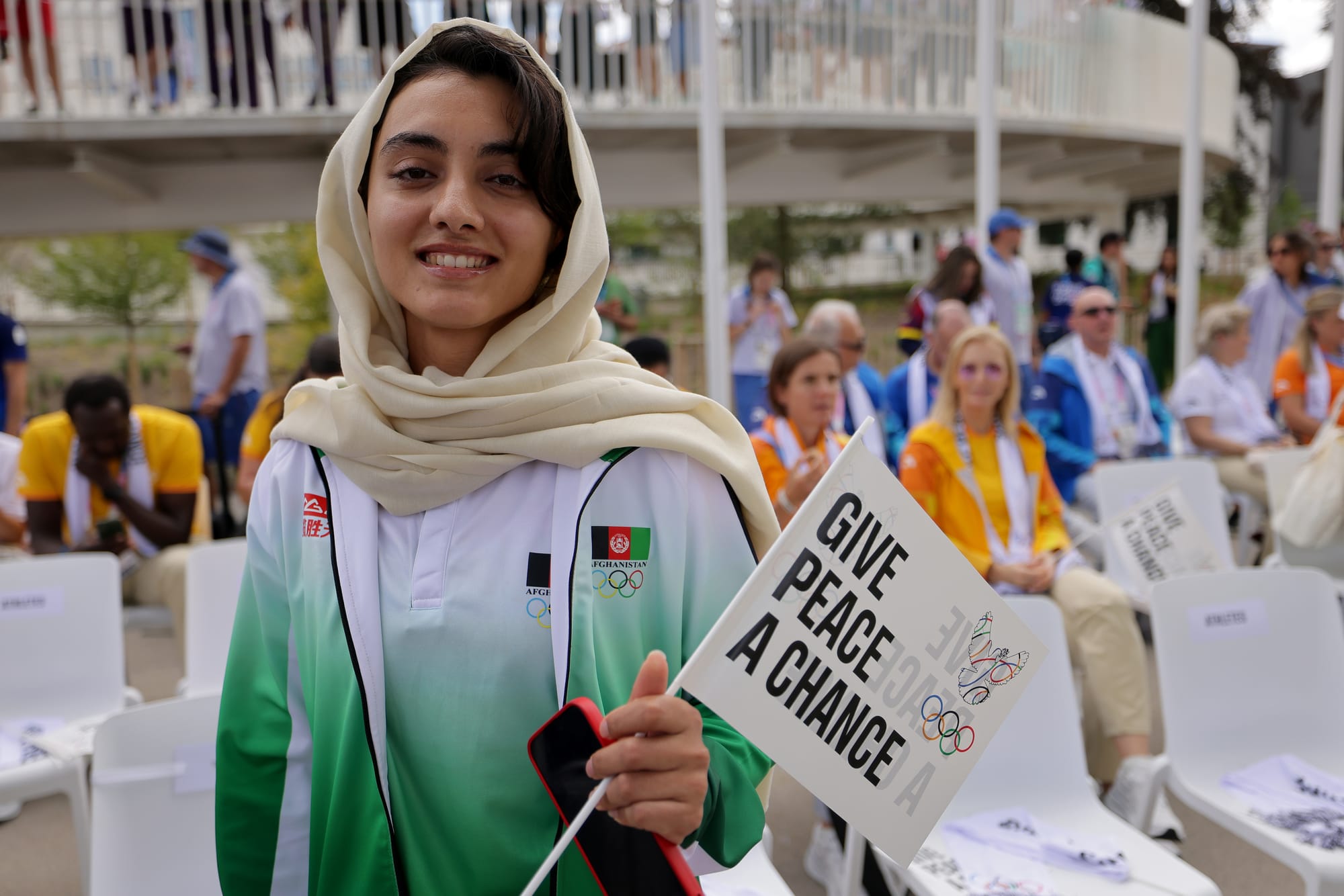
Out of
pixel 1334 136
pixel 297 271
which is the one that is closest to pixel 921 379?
pixel 1334 136

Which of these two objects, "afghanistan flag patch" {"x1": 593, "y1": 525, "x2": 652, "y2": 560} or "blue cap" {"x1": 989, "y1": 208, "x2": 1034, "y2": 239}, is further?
"blue cap" {"x1": 989, "y1": 208, "x2": 1034, "y2": 239}

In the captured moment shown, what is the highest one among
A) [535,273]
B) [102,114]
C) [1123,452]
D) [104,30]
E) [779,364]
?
[104,30]

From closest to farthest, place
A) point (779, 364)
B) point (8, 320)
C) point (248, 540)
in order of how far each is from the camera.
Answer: point (248, 540)
point (779, 364)
point (8, 320)

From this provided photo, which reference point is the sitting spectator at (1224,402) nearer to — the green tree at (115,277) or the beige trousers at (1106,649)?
the beige trousers at (1106,649)

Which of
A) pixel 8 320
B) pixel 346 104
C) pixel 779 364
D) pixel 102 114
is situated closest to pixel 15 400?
pixel 8 320

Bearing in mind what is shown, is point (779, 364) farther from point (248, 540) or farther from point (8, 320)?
point (8, 320)

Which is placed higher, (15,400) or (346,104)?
(346,104)

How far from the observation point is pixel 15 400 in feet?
18.3

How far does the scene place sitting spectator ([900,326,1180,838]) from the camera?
3.35m

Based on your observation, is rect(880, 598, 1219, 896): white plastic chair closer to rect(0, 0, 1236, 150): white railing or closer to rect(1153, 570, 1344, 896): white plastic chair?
rect(1153, 570, 1344, 896): white plastic chair

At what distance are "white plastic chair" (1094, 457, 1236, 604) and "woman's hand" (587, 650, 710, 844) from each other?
361cm

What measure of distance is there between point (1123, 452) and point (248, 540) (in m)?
4.74

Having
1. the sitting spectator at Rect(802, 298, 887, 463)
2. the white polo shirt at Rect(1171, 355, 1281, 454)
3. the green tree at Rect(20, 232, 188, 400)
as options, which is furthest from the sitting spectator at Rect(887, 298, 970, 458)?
the green tree at Rect(20, 232, 188, 400)

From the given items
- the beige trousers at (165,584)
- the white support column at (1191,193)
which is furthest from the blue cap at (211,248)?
the white support column at (1191,193)
